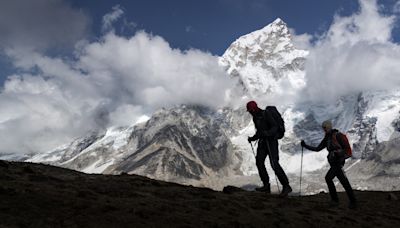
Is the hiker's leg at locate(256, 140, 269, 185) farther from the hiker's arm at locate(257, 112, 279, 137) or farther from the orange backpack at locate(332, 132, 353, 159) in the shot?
the orange backpack at locate(332, 132, 353, 159)

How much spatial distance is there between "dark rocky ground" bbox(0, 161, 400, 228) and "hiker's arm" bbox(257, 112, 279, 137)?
2.47 meters

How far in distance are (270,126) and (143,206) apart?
7973 millimetres

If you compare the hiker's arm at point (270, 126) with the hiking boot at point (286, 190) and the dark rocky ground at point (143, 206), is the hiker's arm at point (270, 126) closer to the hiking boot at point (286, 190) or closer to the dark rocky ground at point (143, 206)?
the hiking boot at point (286, 190)

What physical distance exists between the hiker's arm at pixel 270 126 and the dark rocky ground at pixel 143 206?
247 cm

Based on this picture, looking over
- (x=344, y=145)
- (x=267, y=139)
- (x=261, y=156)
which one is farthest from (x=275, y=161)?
(x=344, y=145)

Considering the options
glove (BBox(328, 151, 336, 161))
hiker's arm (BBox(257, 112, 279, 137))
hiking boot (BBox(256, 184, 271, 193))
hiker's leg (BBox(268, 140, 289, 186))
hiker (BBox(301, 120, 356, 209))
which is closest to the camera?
hiker (BBox(301, 120, 356, 209))

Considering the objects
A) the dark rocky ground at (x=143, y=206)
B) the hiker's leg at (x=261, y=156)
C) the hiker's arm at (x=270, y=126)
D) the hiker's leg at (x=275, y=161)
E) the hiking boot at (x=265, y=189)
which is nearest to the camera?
the dark rocky ground at (x=143, y=206)

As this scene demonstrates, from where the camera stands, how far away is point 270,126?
22.1 meters

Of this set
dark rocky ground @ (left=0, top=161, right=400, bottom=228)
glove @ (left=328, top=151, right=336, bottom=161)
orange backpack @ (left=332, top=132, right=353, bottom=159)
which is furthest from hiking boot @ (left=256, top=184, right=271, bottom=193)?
→ orange backpack @ (left=332, top=132, right=353, bottom=159)

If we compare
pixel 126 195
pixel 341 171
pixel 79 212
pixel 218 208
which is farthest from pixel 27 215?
pixel 341 171

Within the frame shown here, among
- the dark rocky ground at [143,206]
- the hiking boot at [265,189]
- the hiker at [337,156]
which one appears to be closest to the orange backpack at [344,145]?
the hiker at [337,156]

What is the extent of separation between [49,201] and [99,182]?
5.18 meters

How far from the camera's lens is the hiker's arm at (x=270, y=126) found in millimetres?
21781

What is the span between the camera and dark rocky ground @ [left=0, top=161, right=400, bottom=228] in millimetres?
13922
